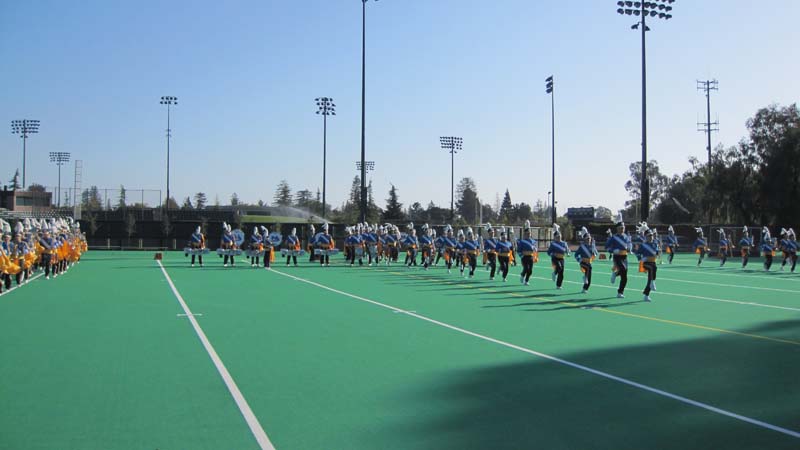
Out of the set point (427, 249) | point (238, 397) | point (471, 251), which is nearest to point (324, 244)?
point (427, 249)

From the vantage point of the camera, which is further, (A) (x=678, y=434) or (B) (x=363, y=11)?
(B) (x=363, y=11)

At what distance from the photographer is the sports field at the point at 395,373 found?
6.64 metres

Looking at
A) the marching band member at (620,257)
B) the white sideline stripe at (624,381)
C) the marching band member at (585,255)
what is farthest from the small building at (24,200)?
the white sideline stripe at (624,381)

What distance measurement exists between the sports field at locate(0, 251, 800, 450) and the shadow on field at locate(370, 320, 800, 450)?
29 mm

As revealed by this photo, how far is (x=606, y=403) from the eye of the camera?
7.75 m

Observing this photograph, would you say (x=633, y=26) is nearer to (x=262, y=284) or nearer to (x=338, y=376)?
(x=262, y=284)

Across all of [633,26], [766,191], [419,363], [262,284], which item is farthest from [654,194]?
[419,363]

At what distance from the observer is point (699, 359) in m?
10.4

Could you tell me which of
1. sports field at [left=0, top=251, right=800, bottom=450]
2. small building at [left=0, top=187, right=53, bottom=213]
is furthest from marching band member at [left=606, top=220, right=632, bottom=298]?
small building at [left=0, top=187, right=53, bottom=213]

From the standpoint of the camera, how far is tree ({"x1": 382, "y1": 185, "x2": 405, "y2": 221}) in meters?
98.5

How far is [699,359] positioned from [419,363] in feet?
13.8

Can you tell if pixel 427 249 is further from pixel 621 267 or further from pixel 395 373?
pixel 395 373

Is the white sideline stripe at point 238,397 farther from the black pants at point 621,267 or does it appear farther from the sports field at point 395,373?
the black pants at point 621,267

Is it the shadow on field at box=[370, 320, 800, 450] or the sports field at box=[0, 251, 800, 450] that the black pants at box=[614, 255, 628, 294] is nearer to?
the sports field at box=[0, 251, 800, 450]
